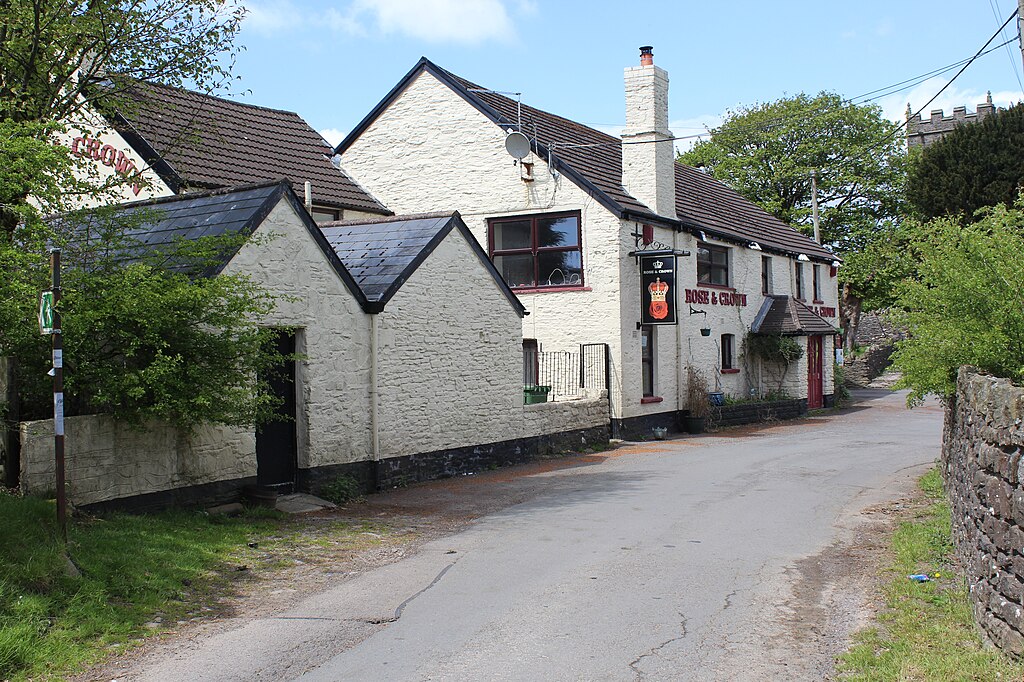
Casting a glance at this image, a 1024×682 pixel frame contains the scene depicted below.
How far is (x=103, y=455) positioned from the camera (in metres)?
10.5

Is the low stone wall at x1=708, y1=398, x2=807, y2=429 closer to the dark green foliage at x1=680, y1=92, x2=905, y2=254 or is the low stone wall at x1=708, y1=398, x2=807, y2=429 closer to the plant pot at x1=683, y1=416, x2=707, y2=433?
the plant pot at x1=683, y1=416, x2=707, y2=433

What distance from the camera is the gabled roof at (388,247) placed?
15.5m

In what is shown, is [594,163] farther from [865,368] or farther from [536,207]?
[865,368]

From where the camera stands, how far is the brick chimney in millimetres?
25422

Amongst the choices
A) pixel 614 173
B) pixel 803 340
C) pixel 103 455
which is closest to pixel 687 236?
pixel 614 173

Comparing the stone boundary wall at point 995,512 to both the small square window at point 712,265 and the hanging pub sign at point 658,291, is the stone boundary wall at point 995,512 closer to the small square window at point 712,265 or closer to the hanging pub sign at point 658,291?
the hanging pub sign at point 658,291

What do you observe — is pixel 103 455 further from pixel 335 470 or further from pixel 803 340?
pixel 803 340

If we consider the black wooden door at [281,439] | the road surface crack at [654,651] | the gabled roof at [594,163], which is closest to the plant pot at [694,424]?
the gabled roof at [594,163]

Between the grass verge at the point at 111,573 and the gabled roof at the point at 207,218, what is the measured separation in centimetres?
323

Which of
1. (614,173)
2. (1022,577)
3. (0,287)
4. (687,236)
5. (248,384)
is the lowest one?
(1022,577)

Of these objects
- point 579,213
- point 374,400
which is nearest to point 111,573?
point 374,400

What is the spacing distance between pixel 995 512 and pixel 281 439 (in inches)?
376

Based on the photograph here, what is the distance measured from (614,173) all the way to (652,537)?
17.1 meters

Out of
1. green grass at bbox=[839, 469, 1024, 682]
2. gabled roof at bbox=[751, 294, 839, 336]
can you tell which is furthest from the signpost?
gabled roof at bbox=[751, 294, 839, 336]
